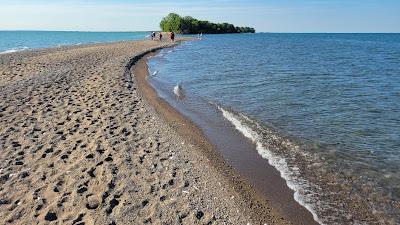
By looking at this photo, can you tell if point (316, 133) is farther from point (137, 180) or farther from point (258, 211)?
point (137, 180)

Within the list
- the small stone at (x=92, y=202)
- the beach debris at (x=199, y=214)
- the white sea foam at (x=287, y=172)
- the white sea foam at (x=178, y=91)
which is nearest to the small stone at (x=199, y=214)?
the beach debris at (x=199, y=214)

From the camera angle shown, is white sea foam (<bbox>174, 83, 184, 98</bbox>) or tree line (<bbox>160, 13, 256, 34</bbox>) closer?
white sea foam (<bbox>174, 83, 184, 98</bbox>)

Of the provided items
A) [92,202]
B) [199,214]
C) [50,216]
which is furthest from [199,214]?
[50,216]

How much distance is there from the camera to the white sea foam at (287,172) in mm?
7645

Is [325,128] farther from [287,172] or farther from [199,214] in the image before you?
[199,214]

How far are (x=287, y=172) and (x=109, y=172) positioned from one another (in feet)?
13.3

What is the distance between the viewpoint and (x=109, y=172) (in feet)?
26.7

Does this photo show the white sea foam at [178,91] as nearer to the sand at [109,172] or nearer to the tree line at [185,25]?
the sand at [109,172]

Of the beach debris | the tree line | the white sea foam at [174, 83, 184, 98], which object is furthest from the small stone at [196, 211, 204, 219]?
the tree line

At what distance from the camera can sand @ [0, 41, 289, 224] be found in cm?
666

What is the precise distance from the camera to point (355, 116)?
14.1 m

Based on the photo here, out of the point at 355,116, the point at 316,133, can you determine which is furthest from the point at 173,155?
the point at 355,116

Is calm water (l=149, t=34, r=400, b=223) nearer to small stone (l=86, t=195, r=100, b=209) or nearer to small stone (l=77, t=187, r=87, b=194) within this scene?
small stone (l=86, t=195, r=100, b=209)

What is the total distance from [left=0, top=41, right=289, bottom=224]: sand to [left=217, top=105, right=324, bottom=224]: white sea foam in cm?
77
